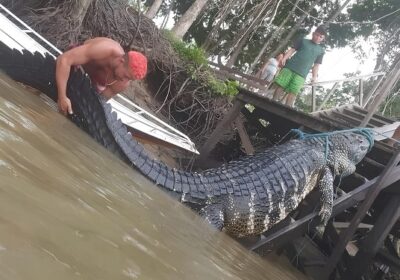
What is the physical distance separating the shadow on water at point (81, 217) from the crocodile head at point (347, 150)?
2408 millimetres

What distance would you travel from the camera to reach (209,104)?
9.59m

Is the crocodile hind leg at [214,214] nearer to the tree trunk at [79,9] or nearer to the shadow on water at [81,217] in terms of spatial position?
the shadow on water at [81,217]

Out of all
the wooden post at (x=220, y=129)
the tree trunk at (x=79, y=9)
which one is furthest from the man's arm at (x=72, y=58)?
the wooden post at (x=220, y=129)

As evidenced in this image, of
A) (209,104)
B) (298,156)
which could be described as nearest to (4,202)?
(298,156)

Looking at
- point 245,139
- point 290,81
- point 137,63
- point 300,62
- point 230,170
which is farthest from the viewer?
point 290,81

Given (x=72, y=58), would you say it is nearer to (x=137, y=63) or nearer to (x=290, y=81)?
(x=137, y=63)

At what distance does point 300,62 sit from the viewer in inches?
351

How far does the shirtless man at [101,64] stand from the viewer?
13.6ft

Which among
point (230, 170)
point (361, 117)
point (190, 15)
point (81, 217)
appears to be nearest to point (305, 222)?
point (230, 170)

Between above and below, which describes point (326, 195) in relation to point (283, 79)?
below

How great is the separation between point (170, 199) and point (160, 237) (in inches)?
56.3

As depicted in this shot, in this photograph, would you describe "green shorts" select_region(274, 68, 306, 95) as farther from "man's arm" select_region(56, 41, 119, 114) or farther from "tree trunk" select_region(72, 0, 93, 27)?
"man's arm" select_region(56, 41, 119, 114)

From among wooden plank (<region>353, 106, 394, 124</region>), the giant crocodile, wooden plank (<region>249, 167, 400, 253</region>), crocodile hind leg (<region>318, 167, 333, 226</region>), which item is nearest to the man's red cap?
the giant crocodile

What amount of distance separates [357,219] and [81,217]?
13.9ft
